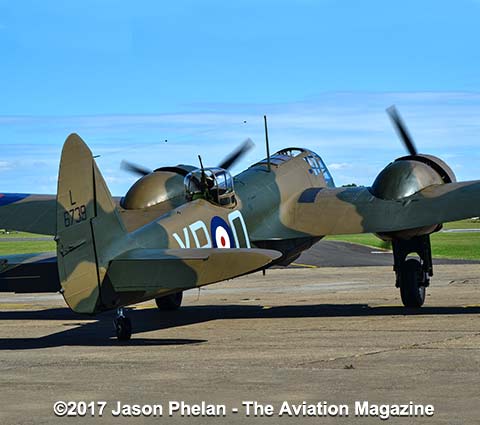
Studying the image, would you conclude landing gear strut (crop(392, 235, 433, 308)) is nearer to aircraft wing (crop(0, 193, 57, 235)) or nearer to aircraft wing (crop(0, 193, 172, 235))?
aircraft wing (crop(0, 193, 172, 235))

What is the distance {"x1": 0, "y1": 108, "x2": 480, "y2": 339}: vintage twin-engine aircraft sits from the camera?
1711cm

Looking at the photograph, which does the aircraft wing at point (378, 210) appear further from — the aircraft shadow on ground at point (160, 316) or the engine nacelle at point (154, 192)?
the engine nacelle at point (154, 192)

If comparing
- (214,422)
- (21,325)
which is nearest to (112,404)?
(214,422)

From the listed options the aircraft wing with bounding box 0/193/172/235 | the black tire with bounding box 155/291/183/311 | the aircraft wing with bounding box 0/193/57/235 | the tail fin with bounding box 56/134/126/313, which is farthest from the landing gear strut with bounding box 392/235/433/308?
the tail fin with bounding box 56/134/126/313

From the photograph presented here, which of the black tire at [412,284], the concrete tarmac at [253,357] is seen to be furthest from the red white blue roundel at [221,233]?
the black tire at [412,284]

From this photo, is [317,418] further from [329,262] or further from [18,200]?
[329,262]

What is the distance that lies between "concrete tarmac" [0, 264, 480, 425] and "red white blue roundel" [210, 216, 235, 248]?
1.79 m

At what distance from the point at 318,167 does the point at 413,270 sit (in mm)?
4634

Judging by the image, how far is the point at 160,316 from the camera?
24.3 meters

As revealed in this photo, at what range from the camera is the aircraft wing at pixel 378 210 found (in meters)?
23.5

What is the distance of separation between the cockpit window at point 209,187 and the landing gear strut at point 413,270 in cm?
501

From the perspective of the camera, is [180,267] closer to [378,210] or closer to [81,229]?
[81,229]

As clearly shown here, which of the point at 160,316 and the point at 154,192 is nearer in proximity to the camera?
the point at 154,192

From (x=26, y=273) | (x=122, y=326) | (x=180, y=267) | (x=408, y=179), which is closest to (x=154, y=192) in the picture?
(x=26, y=273)
